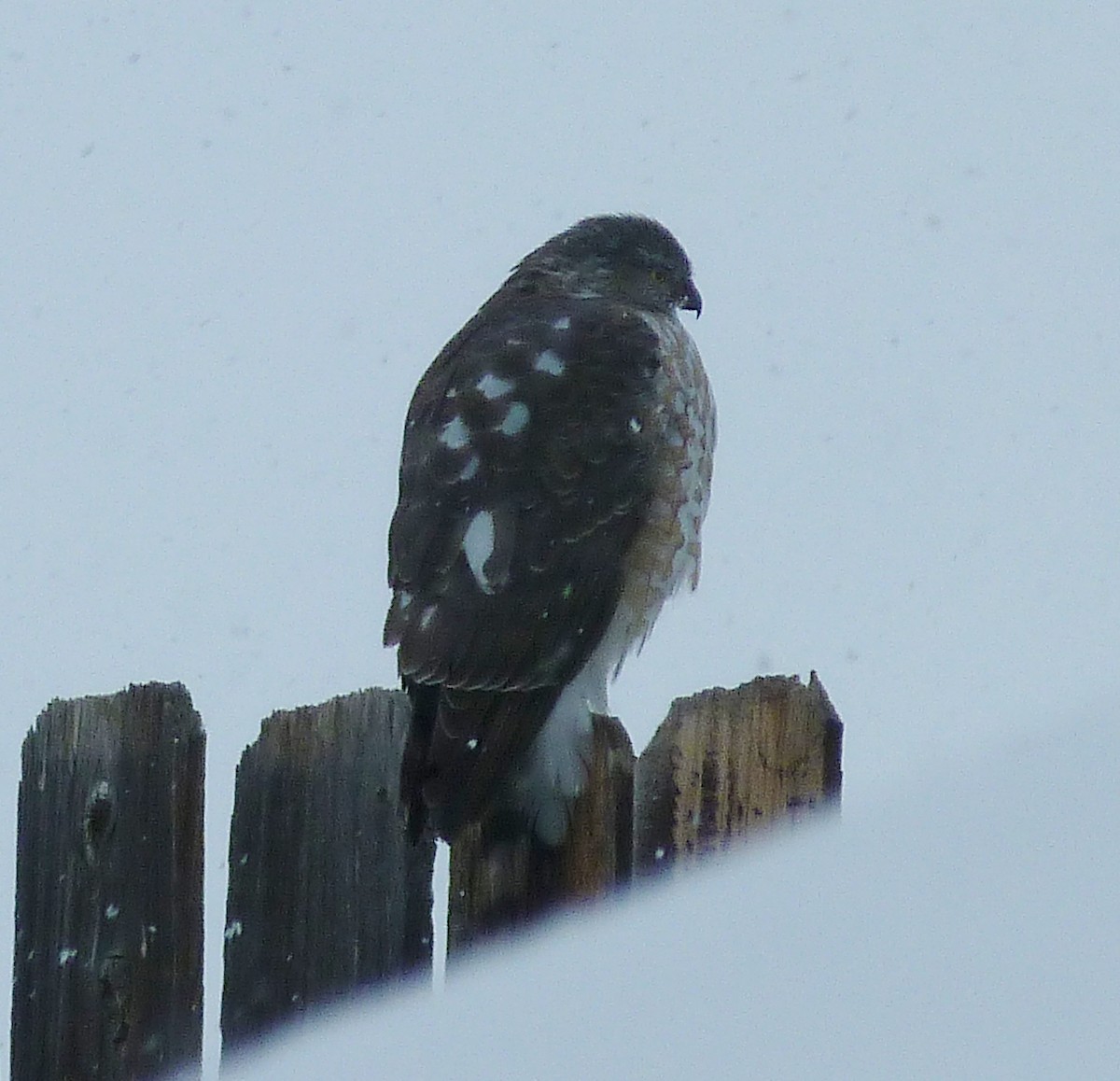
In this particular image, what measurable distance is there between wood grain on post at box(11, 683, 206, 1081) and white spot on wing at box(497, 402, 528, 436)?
1409 mm

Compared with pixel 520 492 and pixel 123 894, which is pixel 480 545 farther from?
pixel 123 894

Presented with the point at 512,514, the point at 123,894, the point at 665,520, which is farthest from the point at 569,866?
the point at 665,520

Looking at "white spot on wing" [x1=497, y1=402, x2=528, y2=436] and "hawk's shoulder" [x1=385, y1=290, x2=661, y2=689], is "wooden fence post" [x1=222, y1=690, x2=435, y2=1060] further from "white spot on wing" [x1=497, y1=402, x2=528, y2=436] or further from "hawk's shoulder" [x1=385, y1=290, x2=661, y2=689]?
"white spot on wing" [x1=497, y1=402, x2=528, y2=436]

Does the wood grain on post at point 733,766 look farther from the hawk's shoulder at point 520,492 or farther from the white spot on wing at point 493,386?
the white spot on wing at point 493,386

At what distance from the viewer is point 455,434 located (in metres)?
3.69

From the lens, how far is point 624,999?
34.9 inches

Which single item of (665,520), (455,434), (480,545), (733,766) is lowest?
(733,766)

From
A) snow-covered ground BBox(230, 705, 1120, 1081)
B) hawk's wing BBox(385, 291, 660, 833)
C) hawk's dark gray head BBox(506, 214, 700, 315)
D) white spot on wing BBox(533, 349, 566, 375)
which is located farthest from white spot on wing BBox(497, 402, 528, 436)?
snow-covered ground BBox(230, 705, 1120, 1081)

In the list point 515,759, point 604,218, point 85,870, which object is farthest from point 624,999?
point 604,218

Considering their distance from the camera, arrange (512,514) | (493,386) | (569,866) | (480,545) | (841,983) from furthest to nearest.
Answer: (493,386), (512,514), (480,545), (569,866), (841,983)

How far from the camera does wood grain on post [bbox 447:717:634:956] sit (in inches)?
91.5

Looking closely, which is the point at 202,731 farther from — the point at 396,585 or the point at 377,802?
the point at 396,585

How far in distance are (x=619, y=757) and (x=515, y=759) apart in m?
0.50

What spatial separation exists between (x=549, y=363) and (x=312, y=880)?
67.1 inches
